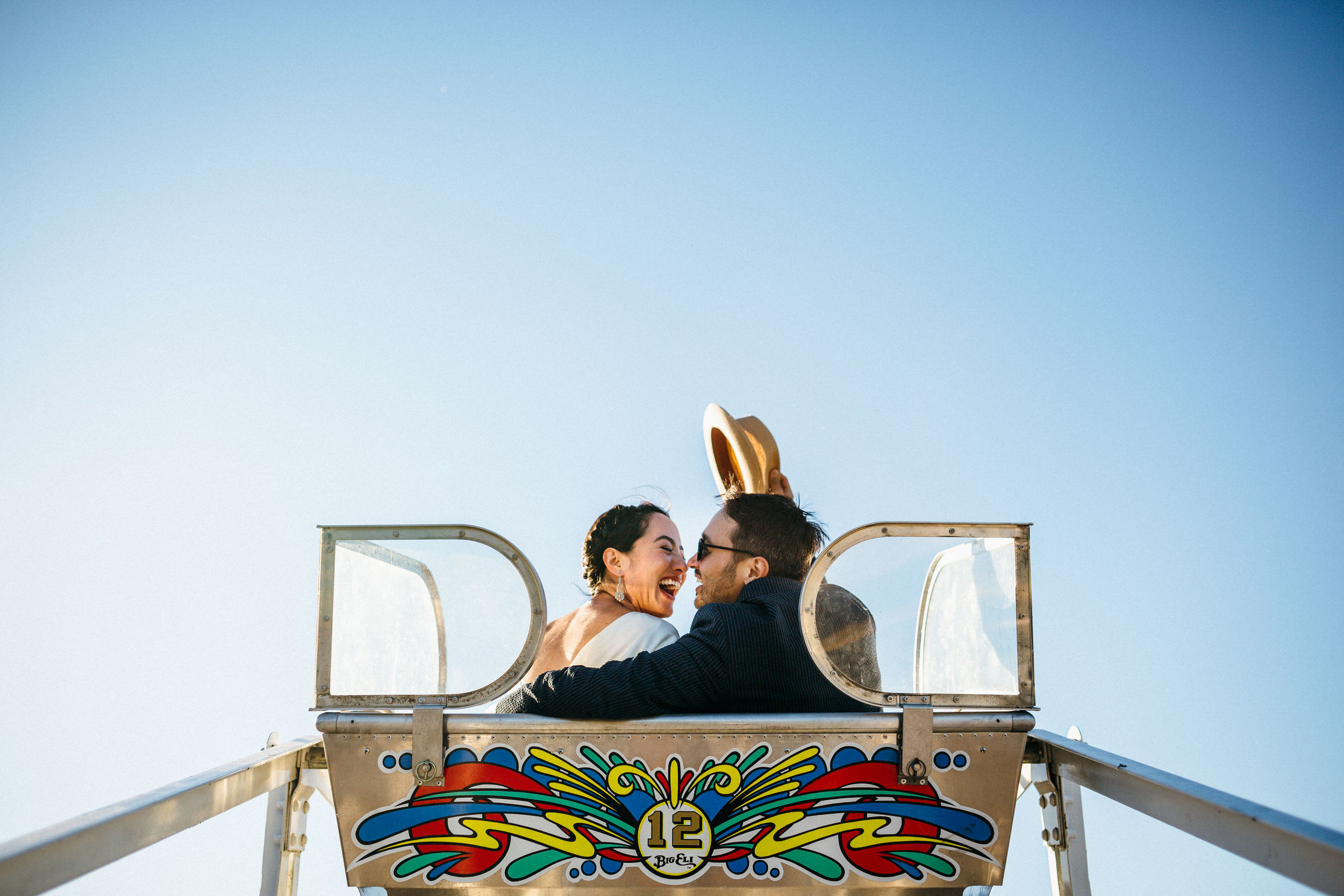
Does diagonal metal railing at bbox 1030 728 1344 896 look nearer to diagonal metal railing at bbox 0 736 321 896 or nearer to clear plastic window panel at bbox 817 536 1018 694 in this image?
clear plastic window panel at bbox 817 536 1018 694

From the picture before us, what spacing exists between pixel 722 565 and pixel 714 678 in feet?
2.70

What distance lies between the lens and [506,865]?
7.21 feet

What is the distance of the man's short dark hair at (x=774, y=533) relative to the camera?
3.12 m

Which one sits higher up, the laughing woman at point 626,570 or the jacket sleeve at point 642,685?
the laughing woman at point 626,570

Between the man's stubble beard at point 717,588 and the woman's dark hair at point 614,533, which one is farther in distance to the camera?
the woman's dark hair at point 614,533

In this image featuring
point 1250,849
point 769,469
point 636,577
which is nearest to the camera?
point 1250,849

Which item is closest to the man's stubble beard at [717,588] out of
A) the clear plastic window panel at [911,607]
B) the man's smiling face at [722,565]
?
the man's smiling face at [722,565]

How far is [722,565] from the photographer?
314 cm

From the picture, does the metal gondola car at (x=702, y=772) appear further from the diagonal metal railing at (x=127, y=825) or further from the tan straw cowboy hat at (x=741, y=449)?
the tan straw cowboy hat at (x=741, y=449)

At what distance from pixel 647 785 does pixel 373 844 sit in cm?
65

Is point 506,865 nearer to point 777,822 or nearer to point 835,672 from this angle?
point 777,822

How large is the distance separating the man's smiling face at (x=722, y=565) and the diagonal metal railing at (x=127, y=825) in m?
1.39

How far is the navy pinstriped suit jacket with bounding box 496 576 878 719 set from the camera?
2.22m

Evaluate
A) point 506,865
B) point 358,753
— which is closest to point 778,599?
point 506,865
